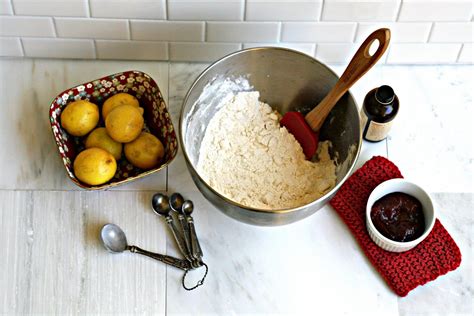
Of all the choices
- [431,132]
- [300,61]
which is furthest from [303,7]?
[431,132]

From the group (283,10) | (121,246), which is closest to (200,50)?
(283,10)

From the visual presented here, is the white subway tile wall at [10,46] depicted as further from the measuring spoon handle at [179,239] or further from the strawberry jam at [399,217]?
the strawberry jam at [399,217]

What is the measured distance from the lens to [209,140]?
114 cm

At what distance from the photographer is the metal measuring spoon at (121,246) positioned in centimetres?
107

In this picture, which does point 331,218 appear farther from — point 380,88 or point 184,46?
point 184,46

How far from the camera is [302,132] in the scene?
3.72 feet

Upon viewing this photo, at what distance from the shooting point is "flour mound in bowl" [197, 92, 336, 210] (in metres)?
1.10

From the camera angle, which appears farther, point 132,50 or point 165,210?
point 132,50

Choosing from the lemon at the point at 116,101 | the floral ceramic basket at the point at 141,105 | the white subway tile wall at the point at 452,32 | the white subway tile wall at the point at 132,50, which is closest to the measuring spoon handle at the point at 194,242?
the floral ceramic basket at the point at 141,105

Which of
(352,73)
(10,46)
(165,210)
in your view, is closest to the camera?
(352,73)

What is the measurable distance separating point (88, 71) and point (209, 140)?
29 cm

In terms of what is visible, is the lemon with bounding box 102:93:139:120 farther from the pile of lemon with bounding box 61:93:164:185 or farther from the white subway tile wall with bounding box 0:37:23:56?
the white subway tile wall with bounding box 0:37:23:56

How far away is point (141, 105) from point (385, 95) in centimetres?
44

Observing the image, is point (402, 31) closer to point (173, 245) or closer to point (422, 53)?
point (422, 53)
